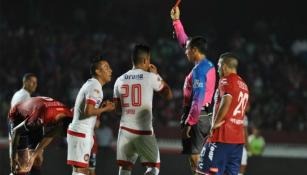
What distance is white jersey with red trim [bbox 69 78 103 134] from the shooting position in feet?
28.5

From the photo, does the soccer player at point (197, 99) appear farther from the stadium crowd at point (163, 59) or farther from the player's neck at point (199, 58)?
the stadium crowd at point (163, 59)

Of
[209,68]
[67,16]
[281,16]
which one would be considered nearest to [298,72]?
[281,16]

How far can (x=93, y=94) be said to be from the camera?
28.4 feet

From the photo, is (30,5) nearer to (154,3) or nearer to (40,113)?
(154,3)

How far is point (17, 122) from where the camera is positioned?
969cm

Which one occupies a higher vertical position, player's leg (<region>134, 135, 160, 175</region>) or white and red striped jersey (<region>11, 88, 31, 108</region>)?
white and red striped jersey (<region>11, 88, 31, 108</region>)

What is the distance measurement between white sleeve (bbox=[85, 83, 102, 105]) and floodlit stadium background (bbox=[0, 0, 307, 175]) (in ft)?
22.8

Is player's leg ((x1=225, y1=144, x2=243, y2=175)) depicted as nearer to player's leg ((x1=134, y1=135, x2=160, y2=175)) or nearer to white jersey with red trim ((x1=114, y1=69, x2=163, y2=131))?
player's leg ((x1=134, y1=135, x2=160, y2=175))

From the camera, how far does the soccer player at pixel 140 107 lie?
8.87 m

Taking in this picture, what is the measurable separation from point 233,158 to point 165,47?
513 inches

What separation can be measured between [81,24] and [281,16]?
6.80m

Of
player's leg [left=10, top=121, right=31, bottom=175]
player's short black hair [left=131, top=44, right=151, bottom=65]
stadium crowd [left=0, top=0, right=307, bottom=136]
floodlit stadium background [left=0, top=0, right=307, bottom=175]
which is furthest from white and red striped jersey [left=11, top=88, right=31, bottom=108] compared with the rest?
stadium crowd [left=0, top=0, right=307, bottom=136]

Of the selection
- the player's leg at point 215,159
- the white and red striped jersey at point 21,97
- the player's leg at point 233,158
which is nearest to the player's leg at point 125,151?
the player's leg at point 215,159

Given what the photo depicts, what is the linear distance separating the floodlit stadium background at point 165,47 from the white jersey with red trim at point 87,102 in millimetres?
6745
